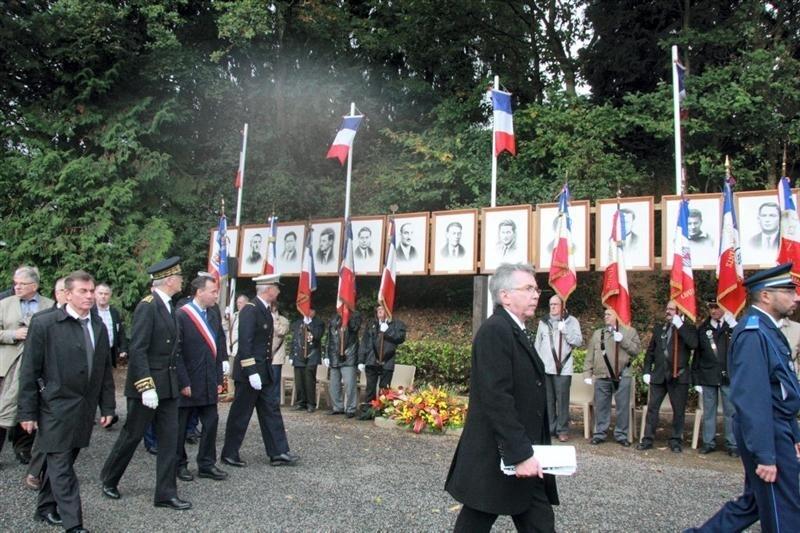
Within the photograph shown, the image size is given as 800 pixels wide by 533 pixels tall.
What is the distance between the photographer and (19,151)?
17.5 m

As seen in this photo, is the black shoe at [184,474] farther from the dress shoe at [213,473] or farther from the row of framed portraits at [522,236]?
the row of framed portraits at [522,236]

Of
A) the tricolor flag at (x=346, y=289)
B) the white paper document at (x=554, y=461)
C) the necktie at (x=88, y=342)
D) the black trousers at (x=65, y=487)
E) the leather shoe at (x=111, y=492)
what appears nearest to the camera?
the white paper document at (x=554, y=461)

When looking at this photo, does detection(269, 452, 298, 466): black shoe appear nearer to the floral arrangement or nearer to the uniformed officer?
the floral arrangement

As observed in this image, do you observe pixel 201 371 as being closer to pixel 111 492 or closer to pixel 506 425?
A: pixel 111 492

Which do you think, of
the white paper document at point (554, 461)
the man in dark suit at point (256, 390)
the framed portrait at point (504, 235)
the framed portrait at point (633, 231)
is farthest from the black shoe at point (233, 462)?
the framed portrait at point (633, 231)

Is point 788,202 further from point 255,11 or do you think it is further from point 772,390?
point 255,11

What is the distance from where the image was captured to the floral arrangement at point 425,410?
929cm

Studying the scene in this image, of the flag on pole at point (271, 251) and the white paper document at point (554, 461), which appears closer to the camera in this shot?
the white paper document at point (554, 461)

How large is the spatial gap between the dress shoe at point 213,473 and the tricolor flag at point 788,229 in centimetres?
783

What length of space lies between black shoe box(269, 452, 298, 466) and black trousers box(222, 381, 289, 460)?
45mm

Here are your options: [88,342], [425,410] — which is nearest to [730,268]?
[425,410]

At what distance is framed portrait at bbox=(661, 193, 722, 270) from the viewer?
10336mm

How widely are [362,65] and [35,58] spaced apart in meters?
9.13

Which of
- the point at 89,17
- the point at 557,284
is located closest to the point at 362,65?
the point at 89,17
